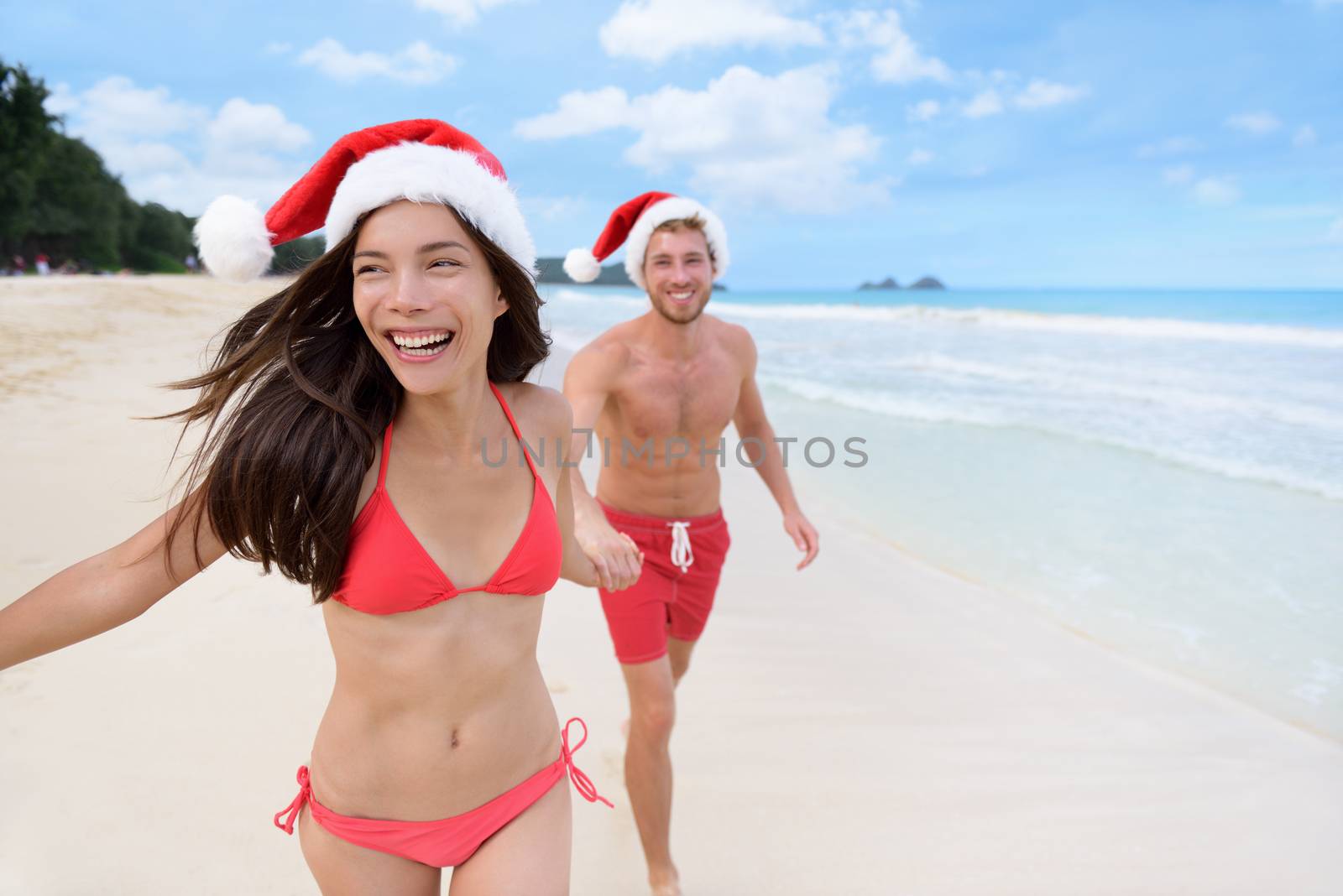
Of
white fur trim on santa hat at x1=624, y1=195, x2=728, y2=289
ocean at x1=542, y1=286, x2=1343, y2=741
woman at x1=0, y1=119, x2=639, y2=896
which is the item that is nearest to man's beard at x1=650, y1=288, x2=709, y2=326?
white fur trim on santa hat at x1=624, y1=195, x2=728, y2=289

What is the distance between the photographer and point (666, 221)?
14.2ft

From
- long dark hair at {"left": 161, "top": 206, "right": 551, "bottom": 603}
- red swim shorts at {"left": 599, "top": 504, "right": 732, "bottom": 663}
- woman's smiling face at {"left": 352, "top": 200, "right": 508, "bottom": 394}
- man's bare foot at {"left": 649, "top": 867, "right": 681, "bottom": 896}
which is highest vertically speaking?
woman's smiling face at {"left": 352, "top": 200, "right": 508, "bottom": 394}

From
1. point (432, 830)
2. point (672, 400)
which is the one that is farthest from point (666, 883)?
point (672, 400)

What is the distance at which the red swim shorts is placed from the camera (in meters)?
3.56

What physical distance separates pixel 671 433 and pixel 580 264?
129cm

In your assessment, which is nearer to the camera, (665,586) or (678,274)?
(665,586)

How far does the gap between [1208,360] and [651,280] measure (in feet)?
61.2

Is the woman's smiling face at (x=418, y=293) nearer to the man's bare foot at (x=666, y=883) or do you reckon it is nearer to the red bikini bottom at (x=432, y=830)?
the red bikini bottom at (x=432, y=830)

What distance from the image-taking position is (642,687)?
350cm

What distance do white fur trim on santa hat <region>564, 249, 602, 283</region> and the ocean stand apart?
2.28 feet

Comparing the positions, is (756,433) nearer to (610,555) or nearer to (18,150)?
(610,555)

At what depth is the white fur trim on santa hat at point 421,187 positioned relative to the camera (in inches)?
73.2

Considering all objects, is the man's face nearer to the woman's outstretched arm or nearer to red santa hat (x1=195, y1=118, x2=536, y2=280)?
red santa hat (x1=195, y1=118, x2=536, y2=280)

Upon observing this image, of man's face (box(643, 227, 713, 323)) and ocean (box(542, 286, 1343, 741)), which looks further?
ocean (box(542, 286, 1343, 741))
